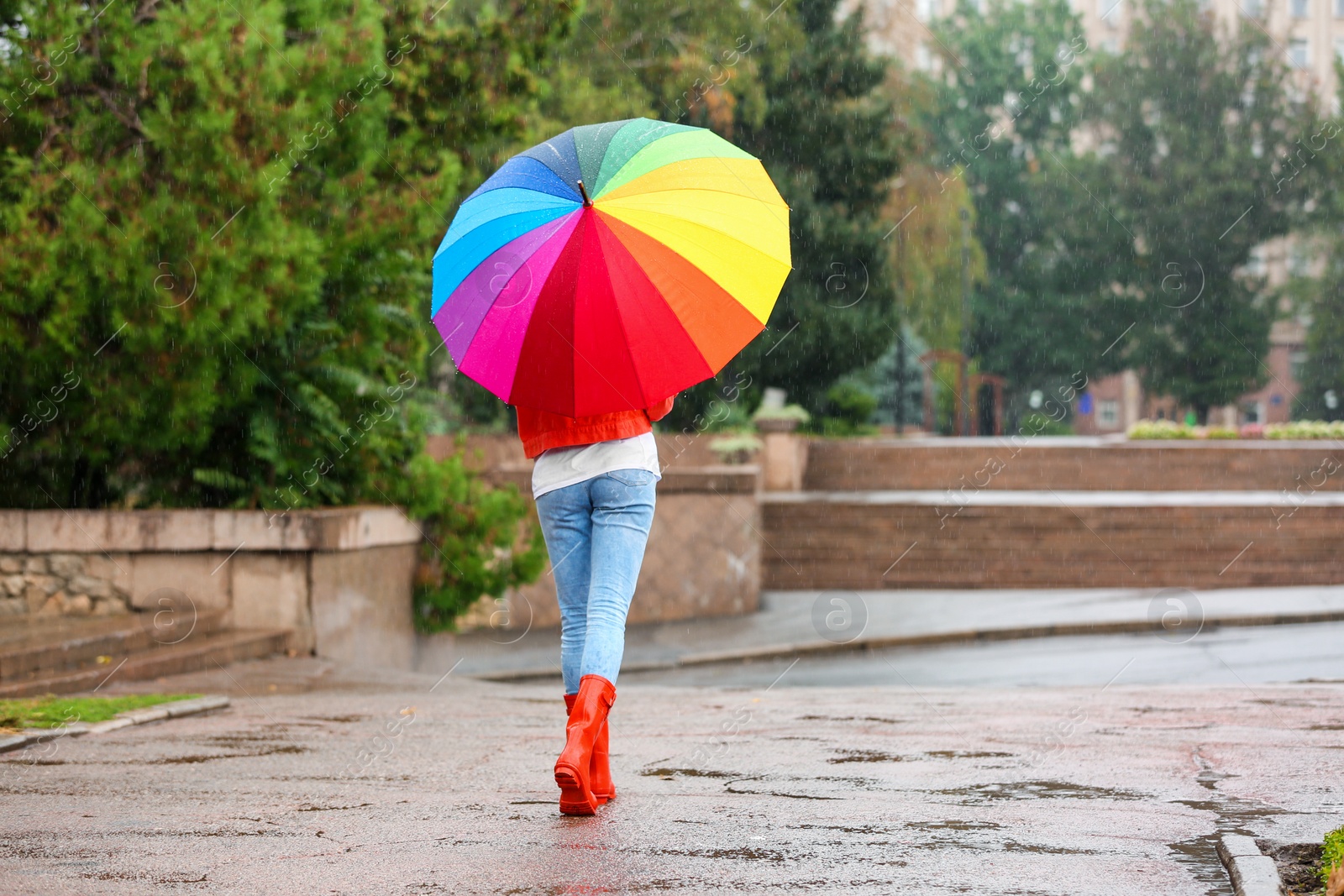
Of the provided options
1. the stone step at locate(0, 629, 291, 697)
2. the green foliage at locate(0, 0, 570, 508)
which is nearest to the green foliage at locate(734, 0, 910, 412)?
the green foliage at locate(0, 0, 570, 508)

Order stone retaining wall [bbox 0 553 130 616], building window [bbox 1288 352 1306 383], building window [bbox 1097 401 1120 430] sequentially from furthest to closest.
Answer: building window [bbox 1097 401 1120 430] < building window [bbox 1288 352 1306 383] < stone retaining wall [bbox 0 553 130 616]

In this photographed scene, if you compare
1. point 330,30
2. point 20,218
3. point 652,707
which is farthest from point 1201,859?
point 330,30

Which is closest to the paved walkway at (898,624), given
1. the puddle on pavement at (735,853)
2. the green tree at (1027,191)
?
the puddle on pavement at (735,853)

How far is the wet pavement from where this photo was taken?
151 inches

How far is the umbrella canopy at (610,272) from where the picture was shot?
14.8 feet

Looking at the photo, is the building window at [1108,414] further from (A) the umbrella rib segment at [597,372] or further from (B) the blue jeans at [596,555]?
(A) the umbrella rib segment at [597,372]

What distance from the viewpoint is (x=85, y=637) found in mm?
9109

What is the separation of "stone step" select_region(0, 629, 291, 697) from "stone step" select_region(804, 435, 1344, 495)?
19.4 metres

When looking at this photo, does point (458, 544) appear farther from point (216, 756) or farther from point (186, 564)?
point (216, 756)

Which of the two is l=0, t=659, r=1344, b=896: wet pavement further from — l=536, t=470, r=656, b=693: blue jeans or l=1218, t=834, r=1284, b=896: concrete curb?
l=536, t=470, r=656, b=693: blue jeans

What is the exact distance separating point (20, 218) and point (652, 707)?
5.14 m

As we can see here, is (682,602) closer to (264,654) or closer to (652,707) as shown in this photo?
(264,654)

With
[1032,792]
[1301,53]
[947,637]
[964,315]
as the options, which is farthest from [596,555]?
[1301,53]

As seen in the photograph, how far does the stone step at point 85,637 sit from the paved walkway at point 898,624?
2728 mm
